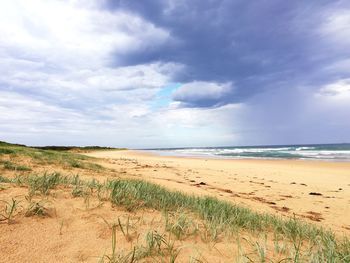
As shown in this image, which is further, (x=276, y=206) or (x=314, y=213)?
(x=276, y=206)

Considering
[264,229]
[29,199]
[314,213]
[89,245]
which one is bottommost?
[314,213]

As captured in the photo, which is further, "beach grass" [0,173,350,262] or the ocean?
the ocean

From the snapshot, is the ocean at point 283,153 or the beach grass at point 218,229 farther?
the ocean at point 283,153

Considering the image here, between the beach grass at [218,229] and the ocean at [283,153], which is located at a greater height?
the ocean at [283,153]

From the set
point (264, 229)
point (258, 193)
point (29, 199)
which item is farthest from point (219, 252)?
point (258, 193)

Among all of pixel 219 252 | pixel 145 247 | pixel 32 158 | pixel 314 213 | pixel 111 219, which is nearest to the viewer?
pixel 145 247

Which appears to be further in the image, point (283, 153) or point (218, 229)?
point (283, 153)

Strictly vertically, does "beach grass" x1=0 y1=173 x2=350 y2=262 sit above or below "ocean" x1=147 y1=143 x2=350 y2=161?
below

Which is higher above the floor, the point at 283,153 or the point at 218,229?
the point at 283,153

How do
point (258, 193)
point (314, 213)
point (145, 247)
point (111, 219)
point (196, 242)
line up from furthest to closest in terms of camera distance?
point (258, 193)
point (314, 213)
point (111, 219)
point (196, 242)
point (145, 247)

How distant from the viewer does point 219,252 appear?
8.55 ft

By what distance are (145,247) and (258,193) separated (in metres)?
7.73

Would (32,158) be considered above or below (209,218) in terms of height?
above

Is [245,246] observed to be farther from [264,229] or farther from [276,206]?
[276,206]
